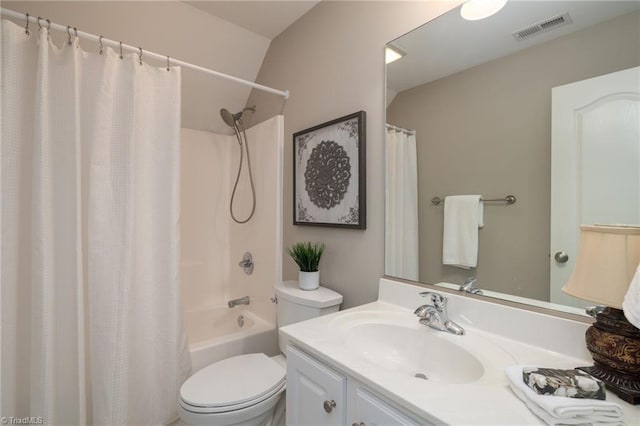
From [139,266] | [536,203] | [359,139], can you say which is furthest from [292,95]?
[536,203]

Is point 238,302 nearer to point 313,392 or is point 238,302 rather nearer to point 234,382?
Answer: point 234,382

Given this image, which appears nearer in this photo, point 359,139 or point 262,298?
point 359,139

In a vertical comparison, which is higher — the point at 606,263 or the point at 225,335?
the point at 606,263

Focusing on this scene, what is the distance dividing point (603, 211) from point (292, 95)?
169cm

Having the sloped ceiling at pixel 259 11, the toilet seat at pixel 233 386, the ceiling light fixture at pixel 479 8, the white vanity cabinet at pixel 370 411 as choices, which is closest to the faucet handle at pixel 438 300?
the white vanity cabinet at pixel 370 411

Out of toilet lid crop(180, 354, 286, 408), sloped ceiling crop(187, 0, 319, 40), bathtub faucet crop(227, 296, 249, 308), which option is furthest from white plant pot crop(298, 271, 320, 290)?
sloped ceiling crop(187, 0, 319, 40)

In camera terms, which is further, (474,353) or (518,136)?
(518,136)

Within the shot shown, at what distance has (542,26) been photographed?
0.95 meters

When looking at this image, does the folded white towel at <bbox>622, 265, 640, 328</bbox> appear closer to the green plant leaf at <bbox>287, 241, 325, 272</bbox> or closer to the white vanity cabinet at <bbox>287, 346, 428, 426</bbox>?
the white vanity cabinet at <bbox>287, 346, 428, 426</bbox>

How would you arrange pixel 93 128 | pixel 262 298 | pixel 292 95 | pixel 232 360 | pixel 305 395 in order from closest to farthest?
pixel 305 395, pixel 93 128, pixel 232 360, pixel 292 95, pixel 262 298

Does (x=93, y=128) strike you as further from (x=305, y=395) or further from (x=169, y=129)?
(x=305, y=395)

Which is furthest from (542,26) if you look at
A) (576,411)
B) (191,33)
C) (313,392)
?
(191,33)

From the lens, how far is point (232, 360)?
4.95 ft

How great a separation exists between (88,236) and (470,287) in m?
1.64
